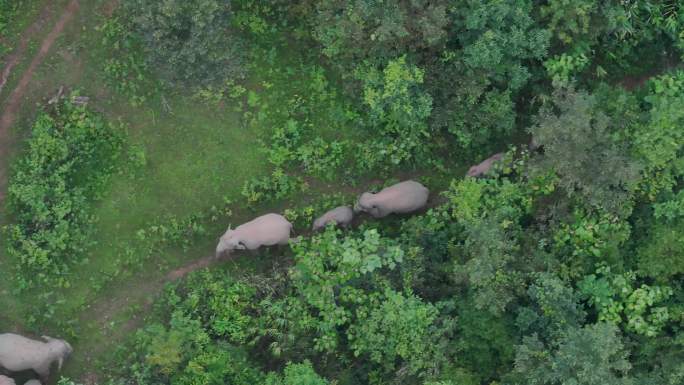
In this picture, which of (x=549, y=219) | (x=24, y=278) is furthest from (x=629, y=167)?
(x=24, y=278)

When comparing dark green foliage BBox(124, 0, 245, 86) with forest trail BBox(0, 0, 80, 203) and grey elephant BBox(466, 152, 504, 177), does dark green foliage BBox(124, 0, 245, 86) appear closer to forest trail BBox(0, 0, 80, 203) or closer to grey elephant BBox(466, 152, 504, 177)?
forest trail BBox(0, 0, 80, 203)

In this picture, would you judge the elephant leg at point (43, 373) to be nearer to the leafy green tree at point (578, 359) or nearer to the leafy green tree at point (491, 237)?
the leafy green tree at point (491, 237)

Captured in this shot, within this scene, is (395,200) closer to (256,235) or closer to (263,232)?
(263,232)

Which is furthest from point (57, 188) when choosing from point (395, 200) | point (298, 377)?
point (395, 200)

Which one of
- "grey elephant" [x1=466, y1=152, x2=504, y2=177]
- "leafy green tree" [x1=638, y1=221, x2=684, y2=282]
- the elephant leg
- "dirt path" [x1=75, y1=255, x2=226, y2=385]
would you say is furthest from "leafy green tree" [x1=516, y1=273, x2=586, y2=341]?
the elephant leg

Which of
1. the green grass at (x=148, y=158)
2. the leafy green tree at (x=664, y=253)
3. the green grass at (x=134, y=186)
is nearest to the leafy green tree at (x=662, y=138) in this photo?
the leafy green tree at (x=664, y=253)

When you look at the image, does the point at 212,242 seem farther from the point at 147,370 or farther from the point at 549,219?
the point at 549,219
